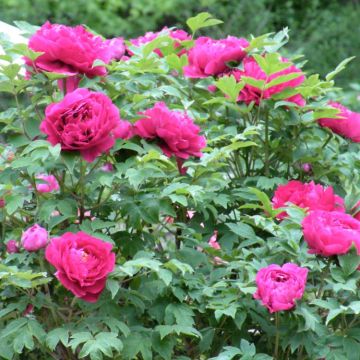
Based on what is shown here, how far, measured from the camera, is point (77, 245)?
1.88 metres

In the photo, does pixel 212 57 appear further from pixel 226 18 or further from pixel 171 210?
pixel 226 18

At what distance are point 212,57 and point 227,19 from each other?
786cm

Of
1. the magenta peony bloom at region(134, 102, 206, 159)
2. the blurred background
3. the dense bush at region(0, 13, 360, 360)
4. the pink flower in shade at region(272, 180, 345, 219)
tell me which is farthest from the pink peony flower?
the blurred background

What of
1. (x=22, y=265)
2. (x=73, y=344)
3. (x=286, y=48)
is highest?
(x=73, y=344)

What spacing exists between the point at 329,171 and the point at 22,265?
2.78 ft

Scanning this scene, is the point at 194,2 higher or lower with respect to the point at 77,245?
lower

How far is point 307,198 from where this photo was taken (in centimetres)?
210

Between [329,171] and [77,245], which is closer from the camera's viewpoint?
[77,245]

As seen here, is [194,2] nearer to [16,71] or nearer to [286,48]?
[286,48]

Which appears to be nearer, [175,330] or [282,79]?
[175,330]

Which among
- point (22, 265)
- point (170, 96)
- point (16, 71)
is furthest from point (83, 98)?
point (170, 96)

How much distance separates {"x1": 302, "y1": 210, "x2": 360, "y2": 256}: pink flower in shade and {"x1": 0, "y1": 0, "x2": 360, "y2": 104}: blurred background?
7.76 meters

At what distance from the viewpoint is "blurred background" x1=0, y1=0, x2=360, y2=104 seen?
31.7 feet

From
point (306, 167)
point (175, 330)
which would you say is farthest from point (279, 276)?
point (306, 167)
